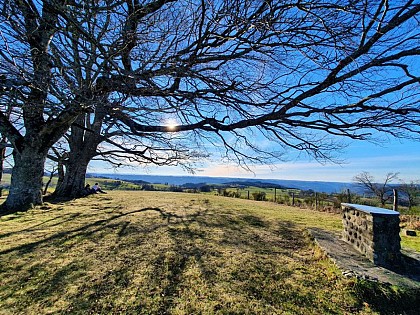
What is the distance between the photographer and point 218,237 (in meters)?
4.92

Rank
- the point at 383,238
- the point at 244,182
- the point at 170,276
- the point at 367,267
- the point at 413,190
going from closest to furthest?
the point at 170,276
the point at 367,267
the point at 383,238
the point at 413,190
the point at 244,182

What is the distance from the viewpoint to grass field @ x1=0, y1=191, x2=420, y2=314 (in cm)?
239

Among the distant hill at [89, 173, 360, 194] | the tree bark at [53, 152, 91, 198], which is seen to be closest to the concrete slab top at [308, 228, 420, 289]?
the distant hill at [89, 173, 360, 194]

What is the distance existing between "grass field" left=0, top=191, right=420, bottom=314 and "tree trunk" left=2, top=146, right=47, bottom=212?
4.69 feet

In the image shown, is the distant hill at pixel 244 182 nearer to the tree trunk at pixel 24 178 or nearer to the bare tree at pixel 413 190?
the bare tree at pixel 413 190

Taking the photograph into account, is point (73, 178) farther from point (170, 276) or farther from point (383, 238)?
point (383, 238)

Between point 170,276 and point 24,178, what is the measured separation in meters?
5.69

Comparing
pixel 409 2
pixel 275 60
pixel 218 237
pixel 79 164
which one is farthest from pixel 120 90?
pixel 79 164

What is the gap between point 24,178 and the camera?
6160 millimetres

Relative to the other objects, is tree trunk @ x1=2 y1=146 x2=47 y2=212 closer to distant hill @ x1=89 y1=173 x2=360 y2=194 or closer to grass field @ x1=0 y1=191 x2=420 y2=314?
grass field @ x1=0 y1=191 x2=420 y2=314

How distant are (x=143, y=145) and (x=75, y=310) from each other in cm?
684

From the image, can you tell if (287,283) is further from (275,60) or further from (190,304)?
(275,60)

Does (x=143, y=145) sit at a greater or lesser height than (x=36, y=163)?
greater

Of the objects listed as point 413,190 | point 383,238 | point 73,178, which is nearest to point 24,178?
point 73,178
